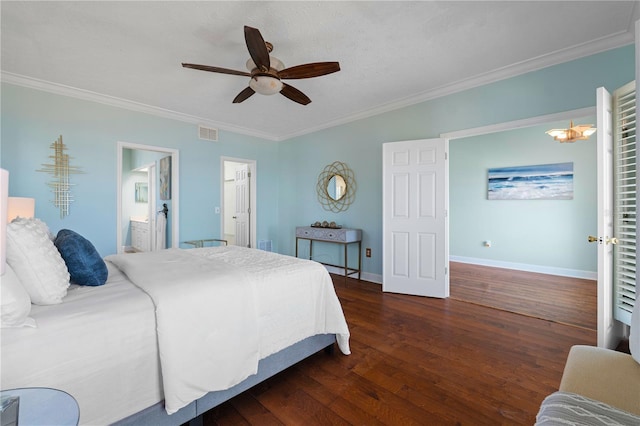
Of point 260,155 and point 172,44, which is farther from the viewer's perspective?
point 260,155

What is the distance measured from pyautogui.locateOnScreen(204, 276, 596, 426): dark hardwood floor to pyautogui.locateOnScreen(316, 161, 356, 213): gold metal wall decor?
2.18 meters

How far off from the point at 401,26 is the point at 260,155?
374cm

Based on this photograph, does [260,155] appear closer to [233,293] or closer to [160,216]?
[160,216]

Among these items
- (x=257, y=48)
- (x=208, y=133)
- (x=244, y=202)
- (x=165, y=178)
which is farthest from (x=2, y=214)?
(x=244, y=202)

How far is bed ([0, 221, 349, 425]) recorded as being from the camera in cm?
104

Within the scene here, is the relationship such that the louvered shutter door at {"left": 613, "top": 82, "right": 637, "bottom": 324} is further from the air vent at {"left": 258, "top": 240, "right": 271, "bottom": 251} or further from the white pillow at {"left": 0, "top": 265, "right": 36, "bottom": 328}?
the air vent at {"left": 258, "top": 240, "right": 271, "bottom": 251}

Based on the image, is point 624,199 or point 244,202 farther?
point 244,202

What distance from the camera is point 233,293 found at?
59.6 inches

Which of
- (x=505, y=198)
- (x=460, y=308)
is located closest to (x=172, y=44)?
(x=460, y=308)

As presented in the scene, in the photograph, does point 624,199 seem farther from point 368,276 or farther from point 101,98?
point 101,98

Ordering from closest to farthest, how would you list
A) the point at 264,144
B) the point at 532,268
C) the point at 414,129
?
the point at 414,129, the point at 532,268, the point at 264,144

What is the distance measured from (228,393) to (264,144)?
4708 millimetres

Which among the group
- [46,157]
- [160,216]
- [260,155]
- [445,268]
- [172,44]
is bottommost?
[445,268]

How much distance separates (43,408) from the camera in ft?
2.67
